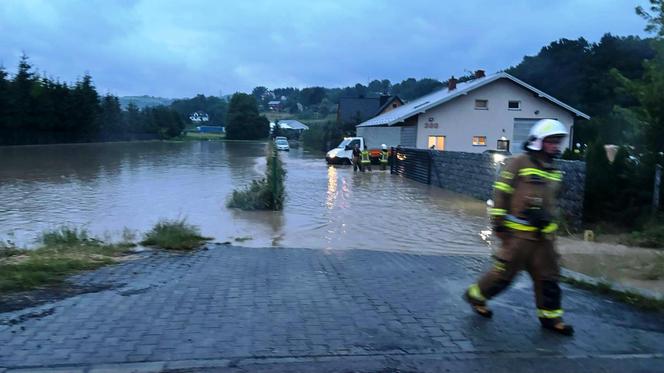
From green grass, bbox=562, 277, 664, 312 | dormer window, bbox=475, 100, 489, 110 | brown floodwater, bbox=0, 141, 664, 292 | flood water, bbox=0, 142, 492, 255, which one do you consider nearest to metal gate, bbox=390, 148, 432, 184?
flood water, bbox=0, 142, 492, 255

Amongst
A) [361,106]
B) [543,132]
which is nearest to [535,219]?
[543,132]

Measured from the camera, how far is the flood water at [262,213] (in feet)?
38.1

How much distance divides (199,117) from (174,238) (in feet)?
594

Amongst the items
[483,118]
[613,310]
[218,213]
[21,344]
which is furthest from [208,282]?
[483,118]

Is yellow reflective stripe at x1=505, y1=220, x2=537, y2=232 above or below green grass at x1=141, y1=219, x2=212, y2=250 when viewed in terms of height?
above

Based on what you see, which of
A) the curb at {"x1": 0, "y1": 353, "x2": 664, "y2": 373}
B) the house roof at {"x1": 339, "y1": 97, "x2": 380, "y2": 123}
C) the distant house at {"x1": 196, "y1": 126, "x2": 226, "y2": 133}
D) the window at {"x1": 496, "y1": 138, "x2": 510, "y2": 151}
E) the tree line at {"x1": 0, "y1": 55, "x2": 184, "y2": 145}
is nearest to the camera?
the curb at {"x1": 0, "y1": 353, "x2": 664, "y2": 373}

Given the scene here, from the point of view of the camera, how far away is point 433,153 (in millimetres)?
23812

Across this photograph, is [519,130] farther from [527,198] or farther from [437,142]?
[527,198]

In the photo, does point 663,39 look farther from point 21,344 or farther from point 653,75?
point 21,344

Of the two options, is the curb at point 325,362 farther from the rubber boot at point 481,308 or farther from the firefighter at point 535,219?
the rubber boot at point 481,308

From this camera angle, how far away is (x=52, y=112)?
2298 inches

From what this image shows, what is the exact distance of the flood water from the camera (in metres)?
11.6

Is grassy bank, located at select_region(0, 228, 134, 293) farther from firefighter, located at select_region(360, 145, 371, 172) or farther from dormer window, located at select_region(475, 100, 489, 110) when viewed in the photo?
dormer window, located at select_region(475, 100, 489, 110)

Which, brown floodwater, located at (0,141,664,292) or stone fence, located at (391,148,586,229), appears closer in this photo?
brown floodwater, located at (0,141,664,292)
